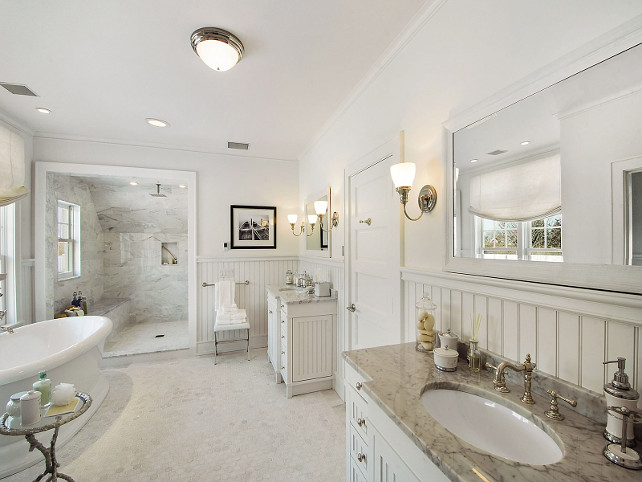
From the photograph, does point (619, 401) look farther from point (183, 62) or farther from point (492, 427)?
point (183, 62)

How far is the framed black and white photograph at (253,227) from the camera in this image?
13.4 feet

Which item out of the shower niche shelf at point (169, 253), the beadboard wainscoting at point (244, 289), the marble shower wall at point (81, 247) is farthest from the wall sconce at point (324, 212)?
the shower niche shelf at point (169, 253)

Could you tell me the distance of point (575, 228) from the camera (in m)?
0.92

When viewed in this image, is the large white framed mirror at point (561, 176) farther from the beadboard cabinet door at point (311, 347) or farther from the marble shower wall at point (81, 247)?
the marble shower wall at point (81, 247)

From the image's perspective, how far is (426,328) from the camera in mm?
1463

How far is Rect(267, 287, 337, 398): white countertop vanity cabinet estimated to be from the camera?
2725 mm

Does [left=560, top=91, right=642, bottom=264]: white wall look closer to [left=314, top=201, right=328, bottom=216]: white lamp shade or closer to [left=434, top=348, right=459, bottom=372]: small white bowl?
[left=434, top=348, right=459, bottom=372]: small white bowl

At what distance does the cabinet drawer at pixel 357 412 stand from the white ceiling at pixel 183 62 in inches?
79.6

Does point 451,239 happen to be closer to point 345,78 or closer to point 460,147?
point 460,147

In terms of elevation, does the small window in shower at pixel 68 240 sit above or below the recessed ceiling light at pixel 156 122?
below

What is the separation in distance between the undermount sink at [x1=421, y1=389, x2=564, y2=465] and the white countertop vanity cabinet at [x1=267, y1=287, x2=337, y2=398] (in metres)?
1.75

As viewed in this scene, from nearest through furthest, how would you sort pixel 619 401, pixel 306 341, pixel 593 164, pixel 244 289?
1. pixel 619 401
2. pixel 593 164
3. pixel 306 341
4. pixel 244 289

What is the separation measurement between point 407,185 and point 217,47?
57.3 inches

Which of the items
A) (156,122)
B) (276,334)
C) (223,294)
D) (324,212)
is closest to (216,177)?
(156,122)
